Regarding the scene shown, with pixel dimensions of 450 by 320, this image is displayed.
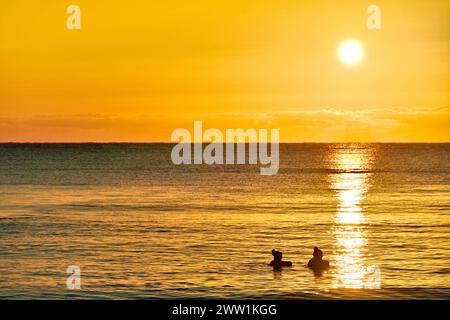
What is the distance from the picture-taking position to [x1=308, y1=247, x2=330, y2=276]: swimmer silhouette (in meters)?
35.3

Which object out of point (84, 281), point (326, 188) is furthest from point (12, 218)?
point (326, 188)

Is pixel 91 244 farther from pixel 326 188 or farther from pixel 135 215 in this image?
pixel 326 188

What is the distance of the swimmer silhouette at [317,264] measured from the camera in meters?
35.3

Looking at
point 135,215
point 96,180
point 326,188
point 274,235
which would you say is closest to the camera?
point 274,235

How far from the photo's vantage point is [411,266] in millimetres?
37281

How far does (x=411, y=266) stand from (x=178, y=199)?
150ft

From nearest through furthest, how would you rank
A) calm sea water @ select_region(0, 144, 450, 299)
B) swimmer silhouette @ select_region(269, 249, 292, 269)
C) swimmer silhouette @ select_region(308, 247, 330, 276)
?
calm sea water @ select_region(0, 144, 450, 299) < swimmer silhouette @ select_region(269, 249, 292, 269) < swimmer silhouette @ select_region(308, 247, 330, 276)

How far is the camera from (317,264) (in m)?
35.8
